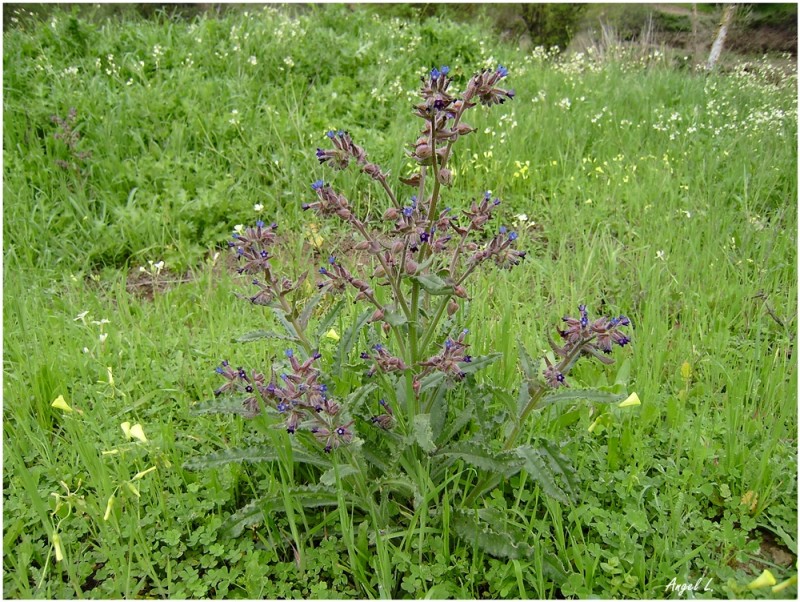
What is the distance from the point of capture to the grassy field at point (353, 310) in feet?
6.59

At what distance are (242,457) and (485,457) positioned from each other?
2.68 feet

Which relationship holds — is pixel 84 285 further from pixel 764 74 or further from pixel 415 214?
pixel 764 74

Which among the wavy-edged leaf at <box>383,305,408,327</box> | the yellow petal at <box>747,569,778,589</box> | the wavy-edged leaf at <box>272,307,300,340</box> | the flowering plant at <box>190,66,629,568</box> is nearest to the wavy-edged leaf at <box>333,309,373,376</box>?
the flowering plant at <box>190,66,629,568</box>

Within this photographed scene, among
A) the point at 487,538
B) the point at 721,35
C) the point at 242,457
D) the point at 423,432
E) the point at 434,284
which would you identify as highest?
the point at 721,35

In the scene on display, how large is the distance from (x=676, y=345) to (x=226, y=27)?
5.43m

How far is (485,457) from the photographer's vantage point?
1.98 m

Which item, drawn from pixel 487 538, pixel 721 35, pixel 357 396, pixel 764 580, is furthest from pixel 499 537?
pixel 721 35

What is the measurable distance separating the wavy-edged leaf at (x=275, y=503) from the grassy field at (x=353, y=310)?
41mm

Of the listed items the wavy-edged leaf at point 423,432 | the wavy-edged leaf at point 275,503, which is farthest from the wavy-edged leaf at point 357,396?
the wavy-edged leaf at point 275,503

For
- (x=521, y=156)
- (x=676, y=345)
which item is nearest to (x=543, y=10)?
(x=521, y=156)

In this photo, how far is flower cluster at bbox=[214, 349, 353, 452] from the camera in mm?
1758

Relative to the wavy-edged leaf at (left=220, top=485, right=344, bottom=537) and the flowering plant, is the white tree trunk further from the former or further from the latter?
the wavy-edged leaf at (left=220, top=485, right=344, bottom=537)

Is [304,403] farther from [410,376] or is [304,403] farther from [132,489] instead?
[132,489]

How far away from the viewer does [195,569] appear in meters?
2.07
